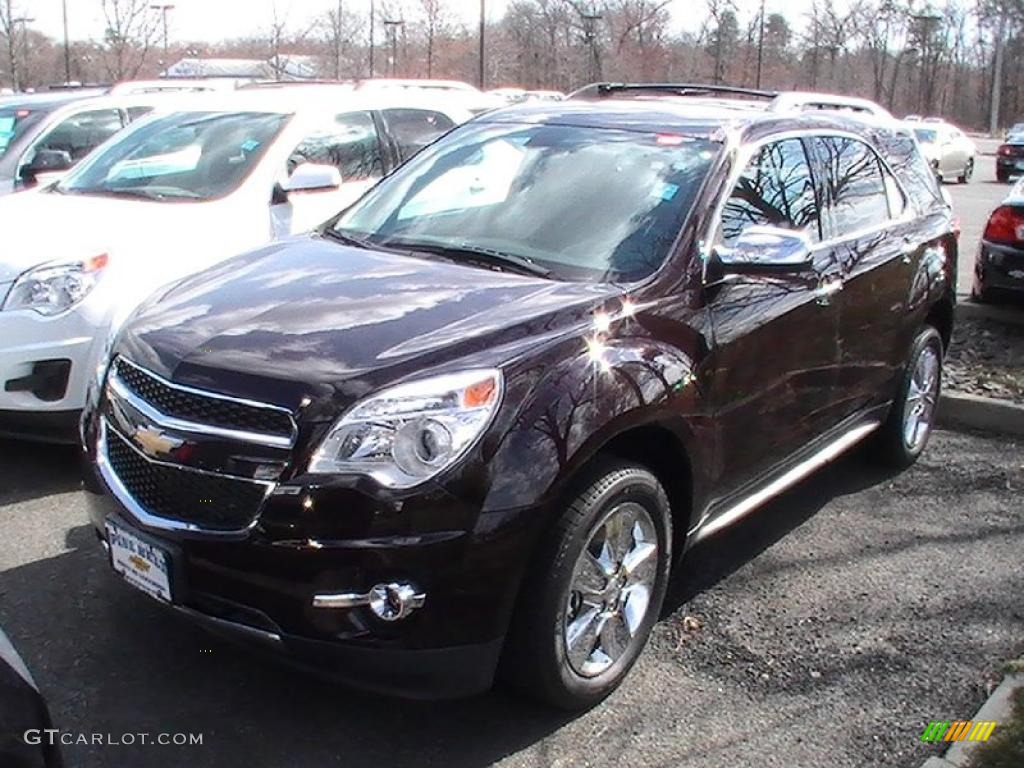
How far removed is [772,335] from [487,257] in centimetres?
110

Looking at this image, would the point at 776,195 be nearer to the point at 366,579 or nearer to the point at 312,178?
the point at 366,579

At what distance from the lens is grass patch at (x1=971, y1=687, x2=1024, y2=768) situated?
3.05m

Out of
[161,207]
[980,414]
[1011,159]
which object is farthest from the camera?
[1011,159]

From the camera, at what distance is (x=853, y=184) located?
4957 mm

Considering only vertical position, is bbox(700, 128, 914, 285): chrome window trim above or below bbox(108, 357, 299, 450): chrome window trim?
above

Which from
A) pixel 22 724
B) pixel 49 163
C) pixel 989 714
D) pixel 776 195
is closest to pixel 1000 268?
pixel 776 195

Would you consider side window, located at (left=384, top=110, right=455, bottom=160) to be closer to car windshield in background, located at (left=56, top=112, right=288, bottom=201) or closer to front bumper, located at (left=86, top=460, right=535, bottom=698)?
car windshield in background, located at (left=56, top=112, right=288, bottom=201)

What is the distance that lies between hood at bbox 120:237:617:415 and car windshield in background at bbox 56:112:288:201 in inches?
95.9

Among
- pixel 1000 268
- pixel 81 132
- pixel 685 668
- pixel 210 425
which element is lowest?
pixel 685 668

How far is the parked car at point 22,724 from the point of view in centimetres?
200

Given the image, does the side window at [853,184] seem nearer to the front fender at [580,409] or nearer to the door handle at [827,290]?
the door handle at [827,290]

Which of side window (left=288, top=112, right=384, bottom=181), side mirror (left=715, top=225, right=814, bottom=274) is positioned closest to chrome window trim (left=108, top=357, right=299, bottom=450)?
side mirror (left=715, top=225, right=814, bottom=274)

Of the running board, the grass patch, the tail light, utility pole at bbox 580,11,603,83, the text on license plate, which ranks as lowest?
the grass patch

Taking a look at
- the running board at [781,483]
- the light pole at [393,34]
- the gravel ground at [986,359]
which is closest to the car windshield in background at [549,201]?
the running board at [781,483]
